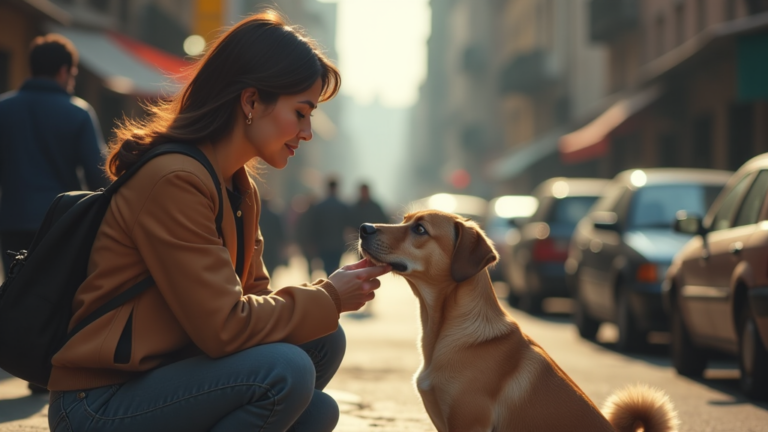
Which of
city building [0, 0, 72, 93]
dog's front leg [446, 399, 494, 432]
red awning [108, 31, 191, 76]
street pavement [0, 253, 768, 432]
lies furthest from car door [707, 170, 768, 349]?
red awning [108, 31, 191, 76]

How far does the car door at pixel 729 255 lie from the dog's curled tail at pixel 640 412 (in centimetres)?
386

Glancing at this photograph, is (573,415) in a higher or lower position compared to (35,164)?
lower

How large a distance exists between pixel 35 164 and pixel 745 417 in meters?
4.62

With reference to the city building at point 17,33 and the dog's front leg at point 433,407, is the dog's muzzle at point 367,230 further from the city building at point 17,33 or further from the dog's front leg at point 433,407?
the city building at point 17,33

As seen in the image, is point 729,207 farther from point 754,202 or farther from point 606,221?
point 606,221

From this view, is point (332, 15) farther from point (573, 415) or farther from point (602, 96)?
point (573, 415)

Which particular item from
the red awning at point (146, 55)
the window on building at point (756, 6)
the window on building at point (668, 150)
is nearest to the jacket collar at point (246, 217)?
the red awning at point (146, 55)

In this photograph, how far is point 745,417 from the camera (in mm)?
7500

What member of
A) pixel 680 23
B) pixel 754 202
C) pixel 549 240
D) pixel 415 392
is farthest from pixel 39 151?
pixel 680 23

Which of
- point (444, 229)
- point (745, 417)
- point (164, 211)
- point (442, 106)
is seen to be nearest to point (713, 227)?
point (745, 417)

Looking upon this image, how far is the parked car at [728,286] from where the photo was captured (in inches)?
323

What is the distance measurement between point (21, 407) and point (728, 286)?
194 inches

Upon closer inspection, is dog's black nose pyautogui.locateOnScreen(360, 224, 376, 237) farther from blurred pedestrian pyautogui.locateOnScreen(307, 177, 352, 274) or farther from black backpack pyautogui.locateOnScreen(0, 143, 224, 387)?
blurred pedestrian pyautogui.locateOnScreen(307, 177, 352, 274)

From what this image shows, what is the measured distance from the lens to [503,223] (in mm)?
23234
